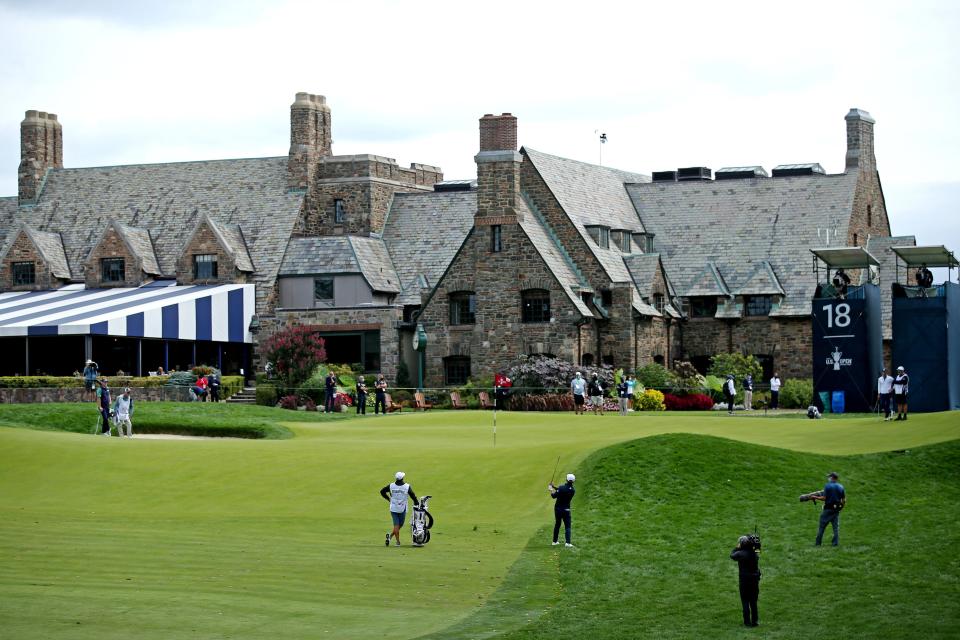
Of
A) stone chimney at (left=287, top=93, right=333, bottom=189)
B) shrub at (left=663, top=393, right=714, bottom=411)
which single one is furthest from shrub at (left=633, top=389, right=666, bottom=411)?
stone chimney at (left=287, top=93, right=333, bottom=189)

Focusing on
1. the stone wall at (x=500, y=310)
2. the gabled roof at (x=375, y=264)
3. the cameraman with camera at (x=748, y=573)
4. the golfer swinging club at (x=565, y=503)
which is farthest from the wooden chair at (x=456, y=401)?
the cameraman with camera at (x=748, y=573)

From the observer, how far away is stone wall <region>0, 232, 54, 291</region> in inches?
3086

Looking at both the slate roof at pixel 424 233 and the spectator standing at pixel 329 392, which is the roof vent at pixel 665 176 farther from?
the spectator standing at pixel 329 392

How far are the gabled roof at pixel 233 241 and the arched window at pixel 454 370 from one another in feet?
39.1

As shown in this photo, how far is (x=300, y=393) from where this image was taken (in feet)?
208

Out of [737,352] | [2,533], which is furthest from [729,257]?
[2,533]

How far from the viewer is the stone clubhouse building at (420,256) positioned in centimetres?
6856

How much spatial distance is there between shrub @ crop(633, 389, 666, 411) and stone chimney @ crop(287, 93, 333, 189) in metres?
23.4

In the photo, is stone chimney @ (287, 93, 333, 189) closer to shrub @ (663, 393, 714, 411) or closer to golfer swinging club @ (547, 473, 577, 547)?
shrub @ (663, 393, 714, 411)

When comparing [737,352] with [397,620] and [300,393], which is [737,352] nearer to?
[300,393]

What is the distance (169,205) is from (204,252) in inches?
242

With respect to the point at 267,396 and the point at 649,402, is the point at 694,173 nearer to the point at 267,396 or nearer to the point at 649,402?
the point at 649,402

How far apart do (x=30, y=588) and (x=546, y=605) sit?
357 inches

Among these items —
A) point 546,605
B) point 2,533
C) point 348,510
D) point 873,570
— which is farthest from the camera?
point 348,510
